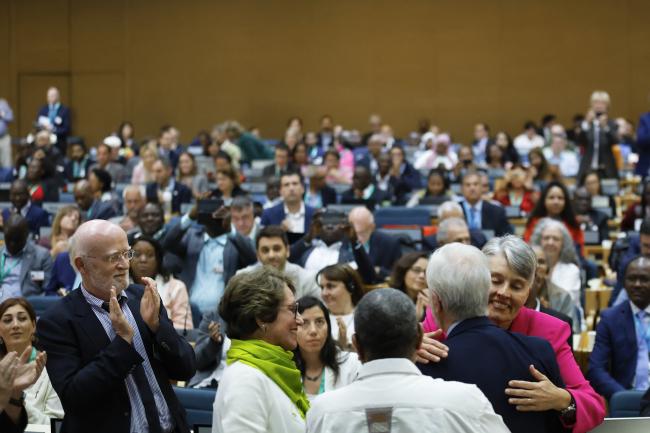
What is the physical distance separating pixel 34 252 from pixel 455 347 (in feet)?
19.8

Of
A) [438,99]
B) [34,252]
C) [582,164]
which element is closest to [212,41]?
[438,99]

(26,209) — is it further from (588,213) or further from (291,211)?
(588,213)

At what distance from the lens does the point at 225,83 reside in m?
20.1

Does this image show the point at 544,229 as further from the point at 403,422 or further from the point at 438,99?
the point at 438,99

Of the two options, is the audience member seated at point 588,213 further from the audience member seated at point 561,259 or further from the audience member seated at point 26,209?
the audience member seated at point 26,209

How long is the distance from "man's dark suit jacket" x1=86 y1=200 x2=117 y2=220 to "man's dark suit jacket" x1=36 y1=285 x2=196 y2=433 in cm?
633

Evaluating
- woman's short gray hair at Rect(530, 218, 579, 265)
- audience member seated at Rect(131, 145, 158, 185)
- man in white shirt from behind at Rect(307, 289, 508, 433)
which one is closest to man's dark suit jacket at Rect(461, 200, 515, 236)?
woman's short gray hair at Rect(530, 218, 579, 265)

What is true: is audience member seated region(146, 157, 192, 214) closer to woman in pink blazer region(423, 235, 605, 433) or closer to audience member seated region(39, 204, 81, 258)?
audience member seated region(39, 204, 81, 258)

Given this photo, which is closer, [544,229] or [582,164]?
[544,229]

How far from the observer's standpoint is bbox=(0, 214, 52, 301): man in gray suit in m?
8.02

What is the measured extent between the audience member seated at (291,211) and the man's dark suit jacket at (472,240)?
1124 mm

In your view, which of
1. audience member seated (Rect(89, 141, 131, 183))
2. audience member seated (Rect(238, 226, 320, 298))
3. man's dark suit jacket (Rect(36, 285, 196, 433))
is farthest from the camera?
audience member seated (Rect(89, 141, 131, 183))

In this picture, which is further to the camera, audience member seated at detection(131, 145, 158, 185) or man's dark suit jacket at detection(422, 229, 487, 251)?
audience member seated at detection(131, 145, 158, 185)

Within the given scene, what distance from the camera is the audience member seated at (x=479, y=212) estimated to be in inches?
388
